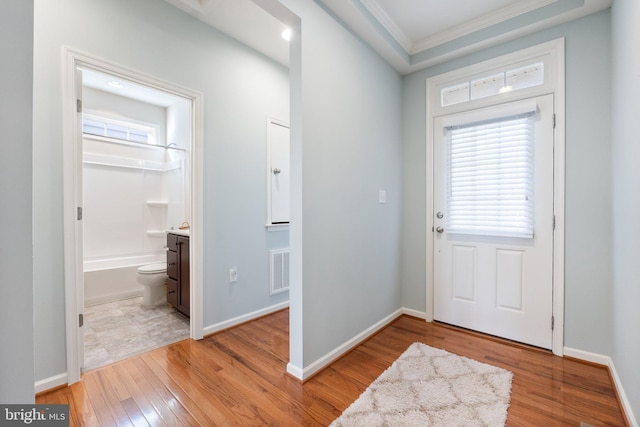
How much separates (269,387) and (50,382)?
131cm

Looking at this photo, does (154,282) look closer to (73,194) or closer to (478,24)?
(73,194)

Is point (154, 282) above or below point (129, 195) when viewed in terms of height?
below

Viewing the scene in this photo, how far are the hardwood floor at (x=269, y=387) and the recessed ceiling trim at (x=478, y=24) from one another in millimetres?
2639

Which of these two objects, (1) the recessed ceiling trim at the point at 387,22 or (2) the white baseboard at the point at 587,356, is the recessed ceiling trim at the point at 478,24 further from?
(2) the white baseboard at the point at 587,356

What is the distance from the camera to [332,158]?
2055 millimetres

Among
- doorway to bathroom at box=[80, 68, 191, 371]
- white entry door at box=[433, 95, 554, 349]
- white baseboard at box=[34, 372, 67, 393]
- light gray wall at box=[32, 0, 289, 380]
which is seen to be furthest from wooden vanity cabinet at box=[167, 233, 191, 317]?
white entry door at box=[433, 95, 554, 349]

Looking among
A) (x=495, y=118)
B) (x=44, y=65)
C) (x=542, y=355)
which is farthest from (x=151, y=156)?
(x=542, y=355)

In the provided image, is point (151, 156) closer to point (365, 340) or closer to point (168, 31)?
point (168, 31)

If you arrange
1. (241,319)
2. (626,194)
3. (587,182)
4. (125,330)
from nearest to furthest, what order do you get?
1. (626,194)
2. (587,182)
3. (125,330)
4. (241,319)

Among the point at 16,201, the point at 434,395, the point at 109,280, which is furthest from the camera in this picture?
the point at 109,280

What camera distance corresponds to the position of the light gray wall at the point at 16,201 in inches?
25.3

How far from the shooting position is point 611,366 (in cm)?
188

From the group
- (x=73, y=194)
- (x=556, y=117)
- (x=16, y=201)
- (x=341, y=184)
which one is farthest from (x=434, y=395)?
(x=73, y=194)

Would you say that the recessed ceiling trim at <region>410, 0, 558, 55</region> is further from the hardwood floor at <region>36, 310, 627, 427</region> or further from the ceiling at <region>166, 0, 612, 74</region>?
the hardwood floor at <region>36, 310, 627, 427</region>
